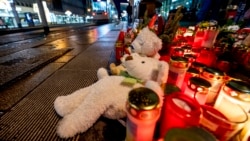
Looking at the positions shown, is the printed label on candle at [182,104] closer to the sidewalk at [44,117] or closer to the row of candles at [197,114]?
the row of candles at [197,114]

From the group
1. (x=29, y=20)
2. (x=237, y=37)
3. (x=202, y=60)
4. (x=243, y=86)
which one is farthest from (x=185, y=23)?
(x=29, y=20)

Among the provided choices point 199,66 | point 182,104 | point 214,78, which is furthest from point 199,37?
point 182,104

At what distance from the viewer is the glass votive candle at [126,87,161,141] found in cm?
32

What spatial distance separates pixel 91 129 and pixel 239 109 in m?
0.55

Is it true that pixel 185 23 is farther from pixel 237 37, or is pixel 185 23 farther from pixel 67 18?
pixel 67 18

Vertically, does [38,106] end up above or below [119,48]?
below

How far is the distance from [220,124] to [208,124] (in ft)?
0.09

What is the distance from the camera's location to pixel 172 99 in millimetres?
408

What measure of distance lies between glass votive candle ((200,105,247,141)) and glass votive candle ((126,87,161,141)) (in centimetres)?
14

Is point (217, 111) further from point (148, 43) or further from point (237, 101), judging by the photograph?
point (148, 43)

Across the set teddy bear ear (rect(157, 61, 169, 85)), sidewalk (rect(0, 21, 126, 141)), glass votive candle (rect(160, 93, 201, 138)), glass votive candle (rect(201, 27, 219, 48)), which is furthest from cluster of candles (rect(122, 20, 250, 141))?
glass votive candle (rect(201, 27, 219, 48))

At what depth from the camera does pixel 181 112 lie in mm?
359

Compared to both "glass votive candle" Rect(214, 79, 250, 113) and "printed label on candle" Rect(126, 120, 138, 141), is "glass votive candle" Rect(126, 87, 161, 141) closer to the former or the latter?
"printed label on candle" Rect(126, 120, 138, 141)

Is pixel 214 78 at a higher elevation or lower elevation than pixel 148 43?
lower
